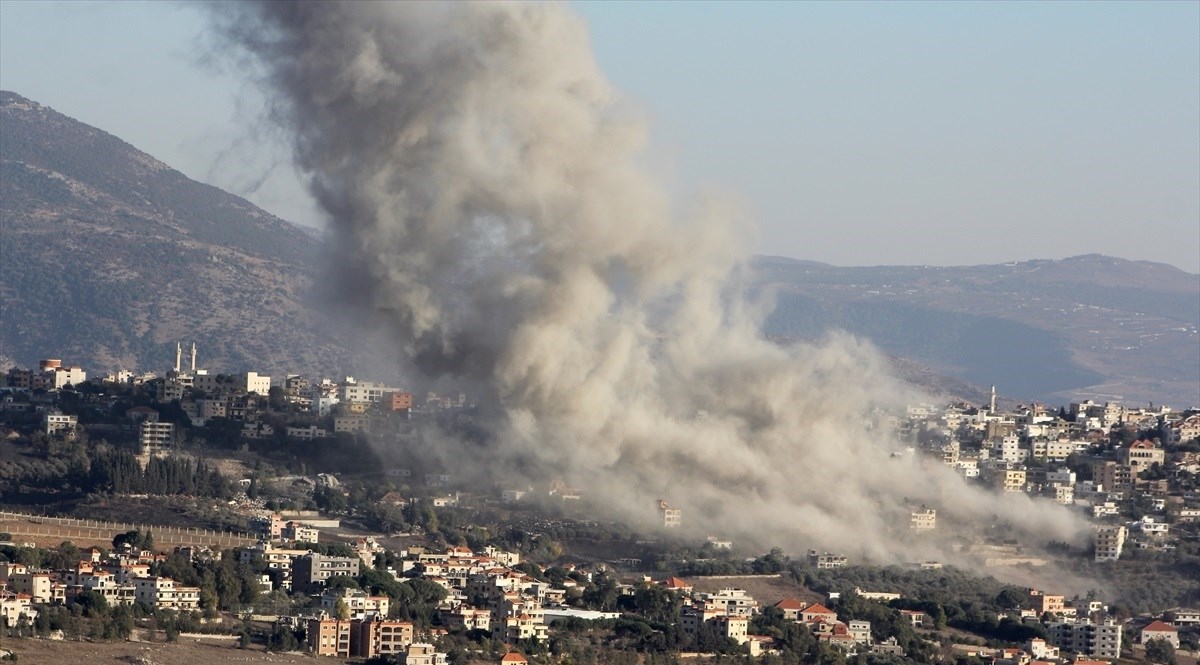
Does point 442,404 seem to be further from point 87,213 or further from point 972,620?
point 87,213

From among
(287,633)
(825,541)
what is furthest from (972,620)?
(287,633)

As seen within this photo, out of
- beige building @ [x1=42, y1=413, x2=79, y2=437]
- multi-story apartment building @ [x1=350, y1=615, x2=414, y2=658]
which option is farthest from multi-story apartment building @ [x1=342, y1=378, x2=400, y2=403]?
multi-story apartment building @ [x1=350, y1=615, x2=414, y2=658]

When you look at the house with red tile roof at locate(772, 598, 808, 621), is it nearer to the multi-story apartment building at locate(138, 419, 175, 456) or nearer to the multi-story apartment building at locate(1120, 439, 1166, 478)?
the multi-story apartment building at locate(138, 419, 175, 456)

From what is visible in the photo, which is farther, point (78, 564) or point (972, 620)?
point (972, 620)

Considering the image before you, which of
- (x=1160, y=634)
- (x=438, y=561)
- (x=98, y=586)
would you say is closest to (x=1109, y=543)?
(x=1160, y=634)

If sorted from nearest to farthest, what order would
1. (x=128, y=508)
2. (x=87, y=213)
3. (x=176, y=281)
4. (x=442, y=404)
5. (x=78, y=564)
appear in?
(x=78, y=564) < (x=128, y=508) < (x=442, y=404) < (x=176, y=281) < (x=87, y=213)

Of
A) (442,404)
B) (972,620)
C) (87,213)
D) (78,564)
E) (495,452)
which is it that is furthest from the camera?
(87,213)

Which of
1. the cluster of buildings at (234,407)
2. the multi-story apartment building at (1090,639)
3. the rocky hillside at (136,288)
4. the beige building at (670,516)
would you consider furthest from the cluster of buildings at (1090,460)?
the rocky hillside at (136,288)

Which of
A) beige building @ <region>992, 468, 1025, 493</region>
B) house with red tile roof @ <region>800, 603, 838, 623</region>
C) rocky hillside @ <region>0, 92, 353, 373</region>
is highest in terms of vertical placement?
rocky hillside @ <region>0, 92, 353, 373</region>
